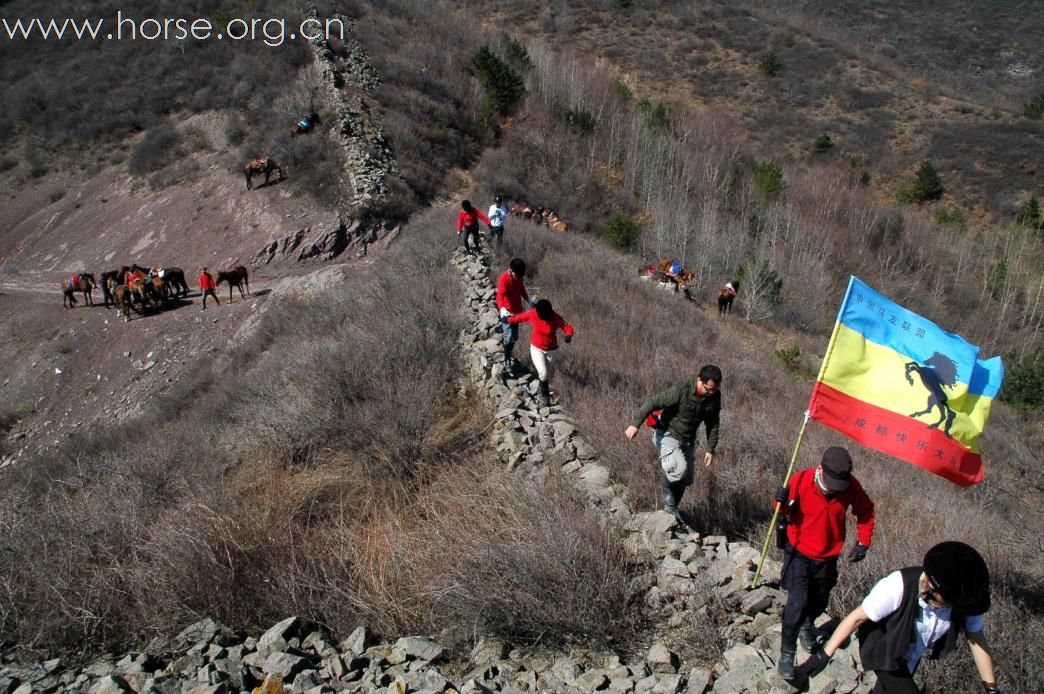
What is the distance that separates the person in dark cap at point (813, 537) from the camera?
3.49 meters

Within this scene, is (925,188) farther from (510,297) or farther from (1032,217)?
(510,297)

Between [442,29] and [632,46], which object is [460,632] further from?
[632,46]

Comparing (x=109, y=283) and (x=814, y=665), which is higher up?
(x=814, y=665)

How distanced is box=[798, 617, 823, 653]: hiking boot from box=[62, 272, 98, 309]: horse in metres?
20.3

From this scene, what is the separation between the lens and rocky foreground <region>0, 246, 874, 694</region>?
344 cm

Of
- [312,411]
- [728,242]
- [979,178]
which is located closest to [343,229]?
[312,411]

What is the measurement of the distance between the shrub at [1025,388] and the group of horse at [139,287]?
68.4 ft

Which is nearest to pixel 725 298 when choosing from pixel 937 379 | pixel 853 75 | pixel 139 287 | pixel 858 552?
pixel 937 379

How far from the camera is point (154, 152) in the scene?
76.0ft

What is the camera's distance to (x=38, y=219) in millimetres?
23203

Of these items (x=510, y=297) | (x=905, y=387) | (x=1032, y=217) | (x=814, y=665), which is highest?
(x=905, y=387)

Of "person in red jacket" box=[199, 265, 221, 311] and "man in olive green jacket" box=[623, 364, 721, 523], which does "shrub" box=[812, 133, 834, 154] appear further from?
"man in olive green jacket" box=[623, 364, 721, 523]

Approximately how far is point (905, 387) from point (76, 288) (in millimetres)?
20749

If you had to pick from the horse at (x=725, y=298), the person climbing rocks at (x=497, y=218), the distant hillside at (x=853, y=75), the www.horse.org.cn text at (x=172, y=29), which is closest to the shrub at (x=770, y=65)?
the distant hillside at (x=853, y=75)
